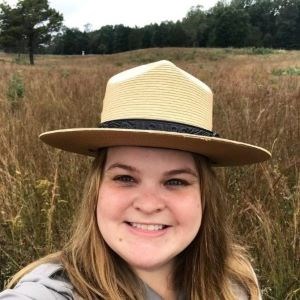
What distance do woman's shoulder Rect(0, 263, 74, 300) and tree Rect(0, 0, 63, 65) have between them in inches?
1928

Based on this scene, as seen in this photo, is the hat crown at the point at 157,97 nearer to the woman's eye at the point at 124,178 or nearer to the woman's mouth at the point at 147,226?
the woman's eye at the point at 124,178

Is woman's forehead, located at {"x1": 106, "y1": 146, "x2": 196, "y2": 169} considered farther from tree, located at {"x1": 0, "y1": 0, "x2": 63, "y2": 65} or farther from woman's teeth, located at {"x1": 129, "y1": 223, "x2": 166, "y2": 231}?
tree, located at {"x1": 0, "y1": 0, "x2": 63, "y2": 65}

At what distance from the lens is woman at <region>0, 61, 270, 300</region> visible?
1.23 metres

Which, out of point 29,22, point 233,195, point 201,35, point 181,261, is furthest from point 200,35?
point 181,261

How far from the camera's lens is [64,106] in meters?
5.68

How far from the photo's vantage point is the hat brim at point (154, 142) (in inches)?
46.0

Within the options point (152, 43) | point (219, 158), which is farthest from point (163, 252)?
point (152, 43)

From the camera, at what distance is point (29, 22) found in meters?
48.6

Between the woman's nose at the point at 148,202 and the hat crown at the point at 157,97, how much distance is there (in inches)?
7.6

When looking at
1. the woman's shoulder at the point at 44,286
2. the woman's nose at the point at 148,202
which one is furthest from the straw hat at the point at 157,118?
the woman's shoulder at the point at 44,286

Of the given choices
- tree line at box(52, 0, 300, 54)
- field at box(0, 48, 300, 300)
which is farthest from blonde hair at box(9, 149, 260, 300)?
tree line at box(52, 0, 300, 54)

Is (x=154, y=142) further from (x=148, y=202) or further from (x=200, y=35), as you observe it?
(x=200, y=35)

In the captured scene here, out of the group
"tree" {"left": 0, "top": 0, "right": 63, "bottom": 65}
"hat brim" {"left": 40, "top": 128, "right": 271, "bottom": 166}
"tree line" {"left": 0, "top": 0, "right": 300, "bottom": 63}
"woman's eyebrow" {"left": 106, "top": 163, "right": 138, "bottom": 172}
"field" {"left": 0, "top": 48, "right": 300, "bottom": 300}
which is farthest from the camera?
"tree line" {"left": 0, "top": 0, "right": 300, "bottom": 63}

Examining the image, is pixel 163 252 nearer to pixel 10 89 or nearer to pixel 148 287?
pixel 148 287
